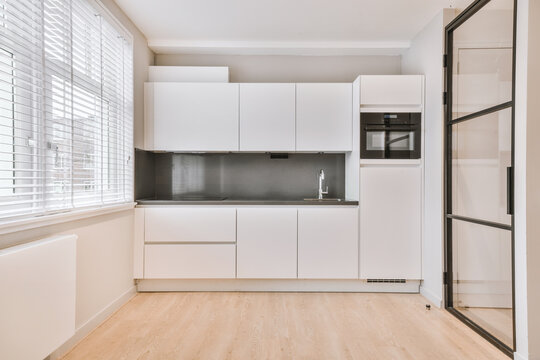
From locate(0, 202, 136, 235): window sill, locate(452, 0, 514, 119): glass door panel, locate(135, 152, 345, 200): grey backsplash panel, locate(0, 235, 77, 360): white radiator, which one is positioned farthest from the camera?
locate(135, 152, 345, 200): grey backsplash panel

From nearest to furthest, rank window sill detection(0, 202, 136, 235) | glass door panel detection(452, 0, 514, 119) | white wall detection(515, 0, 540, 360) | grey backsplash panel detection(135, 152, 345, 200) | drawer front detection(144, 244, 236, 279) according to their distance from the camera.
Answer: window sill detection(0, 202, 136, 235)
white wall detection(515, 0, 540, 360)
glass door panel detection(452, 0, 514, 119)
drawer front detection(144, 244, 236, 279)
grey backsplash panel detection(135, 152, 345, 200)

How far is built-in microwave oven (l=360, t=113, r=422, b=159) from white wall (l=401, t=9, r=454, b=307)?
129mm

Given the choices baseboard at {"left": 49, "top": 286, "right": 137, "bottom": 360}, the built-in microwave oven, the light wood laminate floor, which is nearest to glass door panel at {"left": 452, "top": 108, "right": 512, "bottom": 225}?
the built-in microwave oven

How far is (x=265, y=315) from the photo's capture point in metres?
2.81

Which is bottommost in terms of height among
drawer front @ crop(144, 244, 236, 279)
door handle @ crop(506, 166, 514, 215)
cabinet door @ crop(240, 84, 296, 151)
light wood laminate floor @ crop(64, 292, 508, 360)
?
light wood laminate floor @ crop(64, 292, 508, 360)

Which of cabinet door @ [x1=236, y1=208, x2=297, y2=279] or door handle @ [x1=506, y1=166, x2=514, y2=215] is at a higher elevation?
door handle @ [x1=506, y1=166, x2=514, y2=215]

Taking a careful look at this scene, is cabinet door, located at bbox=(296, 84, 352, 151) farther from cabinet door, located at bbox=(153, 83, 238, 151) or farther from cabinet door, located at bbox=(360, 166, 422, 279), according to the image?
cabinet door, located at bbox=(153, 83, 238, 151)

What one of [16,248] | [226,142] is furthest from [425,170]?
[16,248]

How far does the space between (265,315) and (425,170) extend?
1.93 metres

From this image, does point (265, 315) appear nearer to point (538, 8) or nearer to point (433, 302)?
point (433, 302)

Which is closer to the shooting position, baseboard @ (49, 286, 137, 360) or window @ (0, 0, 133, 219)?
window @ (0, 0, 133, 219)

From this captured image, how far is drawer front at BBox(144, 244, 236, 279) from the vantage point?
130 inches

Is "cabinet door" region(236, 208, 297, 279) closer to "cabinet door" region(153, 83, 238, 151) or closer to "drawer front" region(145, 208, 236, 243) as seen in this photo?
"drawer front" region(145, 208, 236, 243)

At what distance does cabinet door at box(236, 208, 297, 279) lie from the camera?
131 inches
